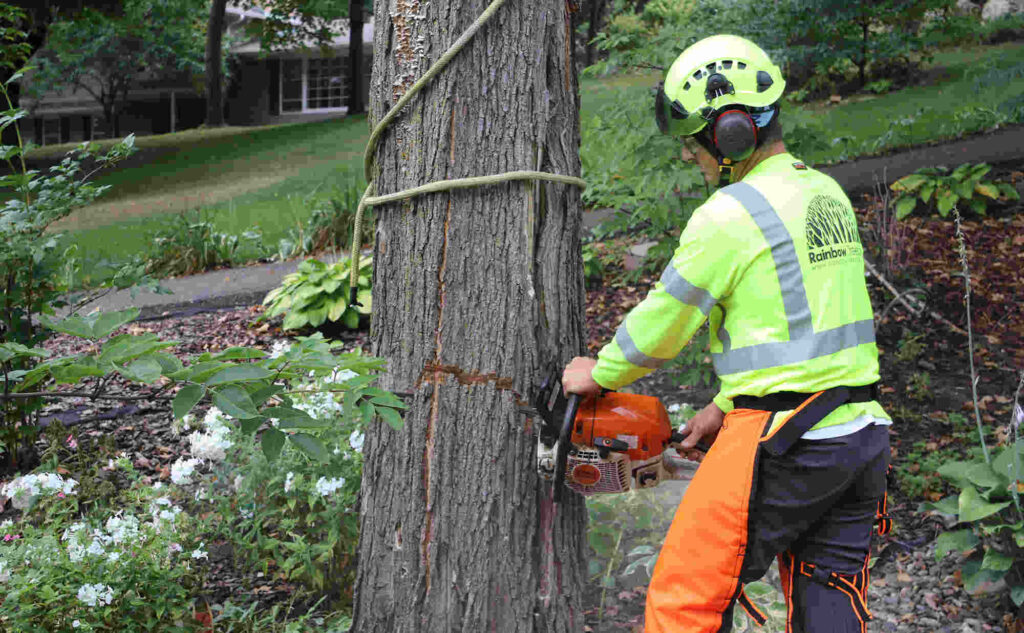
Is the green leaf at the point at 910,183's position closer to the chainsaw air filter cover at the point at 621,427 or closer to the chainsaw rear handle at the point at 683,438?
the chainsaw rear handle at the point at 683,438

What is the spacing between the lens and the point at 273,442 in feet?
5.93

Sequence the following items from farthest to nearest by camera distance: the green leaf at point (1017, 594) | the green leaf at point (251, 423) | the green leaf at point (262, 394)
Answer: the green leaf at point (1017, 594), the green leaf at point (262, 394), the green leaf at point (251, 423)

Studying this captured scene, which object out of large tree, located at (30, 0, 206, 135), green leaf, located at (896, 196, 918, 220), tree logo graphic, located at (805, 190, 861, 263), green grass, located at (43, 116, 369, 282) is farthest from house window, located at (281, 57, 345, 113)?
tree logo graphic, located at (805, 190, 861, 263)

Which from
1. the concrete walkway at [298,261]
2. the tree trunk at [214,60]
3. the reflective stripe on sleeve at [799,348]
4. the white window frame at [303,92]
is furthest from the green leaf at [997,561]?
the white window frame at [303,92]

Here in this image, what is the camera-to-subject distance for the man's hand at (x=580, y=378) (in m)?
2.33

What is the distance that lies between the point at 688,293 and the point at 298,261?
6.44 m

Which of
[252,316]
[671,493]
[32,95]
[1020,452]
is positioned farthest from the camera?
[32,95]

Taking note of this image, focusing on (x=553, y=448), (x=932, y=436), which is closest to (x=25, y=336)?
(x=553, y=448)

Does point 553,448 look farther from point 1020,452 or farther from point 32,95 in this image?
point 32,95

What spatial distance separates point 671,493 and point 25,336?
2.91m

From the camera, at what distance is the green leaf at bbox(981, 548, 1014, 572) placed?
3123 mm

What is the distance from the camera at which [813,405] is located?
86.9 inches

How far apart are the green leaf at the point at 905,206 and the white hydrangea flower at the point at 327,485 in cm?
541

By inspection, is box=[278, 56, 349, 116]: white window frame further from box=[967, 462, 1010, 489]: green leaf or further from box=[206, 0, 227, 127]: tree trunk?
box=[967, 462, 1010, 489]: green leaf
